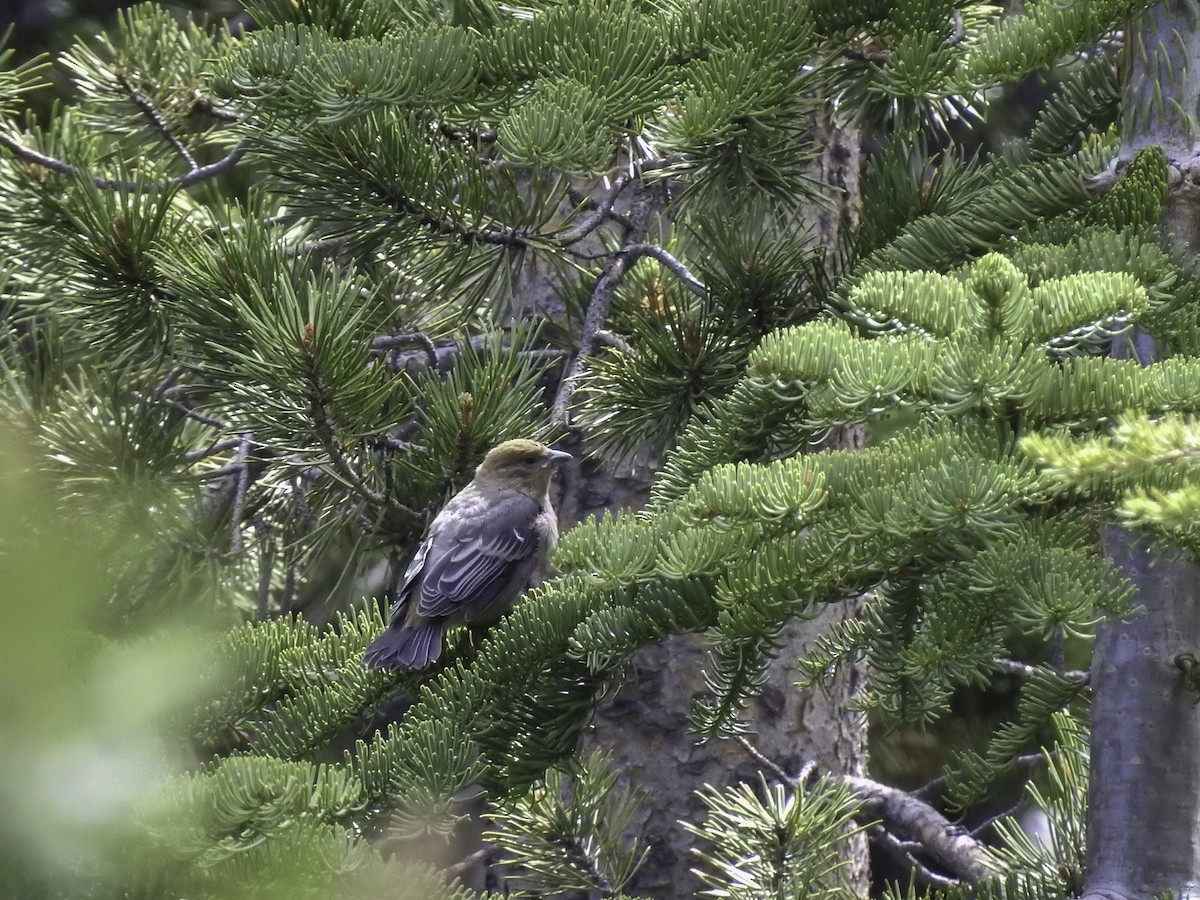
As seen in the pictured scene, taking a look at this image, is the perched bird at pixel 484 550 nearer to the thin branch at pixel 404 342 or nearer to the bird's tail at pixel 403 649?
the bird's tail at pixel 403 649

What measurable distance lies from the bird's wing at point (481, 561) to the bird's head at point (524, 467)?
7 centimetres

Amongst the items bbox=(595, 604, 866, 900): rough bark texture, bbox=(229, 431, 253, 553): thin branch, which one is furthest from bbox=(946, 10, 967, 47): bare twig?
bbox=(229, 431, 253, 553): thin branch

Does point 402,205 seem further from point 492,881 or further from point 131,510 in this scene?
point 492,881

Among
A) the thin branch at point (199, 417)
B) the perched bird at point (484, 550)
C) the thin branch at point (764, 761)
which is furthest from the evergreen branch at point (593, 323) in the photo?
the thin branch at point (764, 761)

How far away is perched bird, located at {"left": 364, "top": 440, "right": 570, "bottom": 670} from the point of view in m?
3.32

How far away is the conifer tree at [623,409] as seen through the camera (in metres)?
1.52

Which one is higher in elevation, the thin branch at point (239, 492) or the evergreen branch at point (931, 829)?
the thin branch at point (239, 492)

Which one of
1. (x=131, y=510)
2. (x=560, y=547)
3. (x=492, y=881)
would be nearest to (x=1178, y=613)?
(x=560, y=547)

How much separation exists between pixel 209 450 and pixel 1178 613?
110 inches

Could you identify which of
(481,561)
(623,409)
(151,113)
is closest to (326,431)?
(623,409)

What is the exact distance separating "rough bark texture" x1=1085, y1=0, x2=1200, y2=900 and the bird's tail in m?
1.51

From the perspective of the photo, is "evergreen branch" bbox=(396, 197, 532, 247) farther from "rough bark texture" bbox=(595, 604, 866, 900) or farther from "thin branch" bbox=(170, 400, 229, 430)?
"rough bark texture" bbox=(595, 604, 866, 900)

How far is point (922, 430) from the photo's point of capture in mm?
1779

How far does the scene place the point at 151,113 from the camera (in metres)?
3.14
